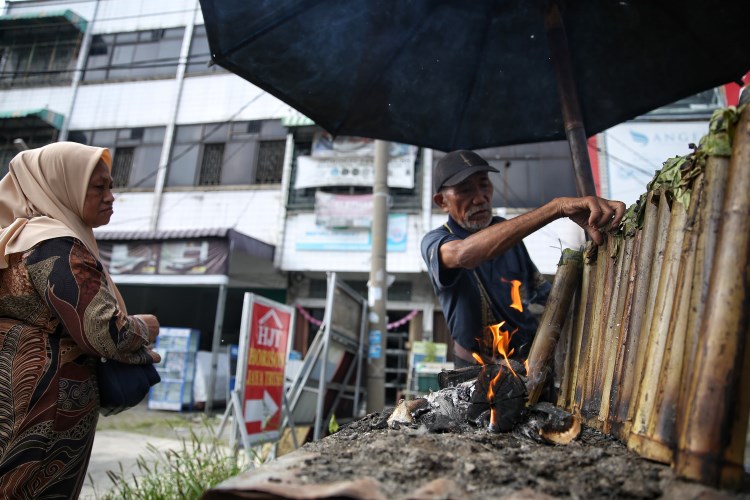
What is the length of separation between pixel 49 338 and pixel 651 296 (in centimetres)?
225

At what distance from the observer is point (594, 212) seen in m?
1.88

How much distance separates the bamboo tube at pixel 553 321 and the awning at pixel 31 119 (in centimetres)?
1594

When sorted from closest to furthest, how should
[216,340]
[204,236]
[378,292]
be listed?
[378,292]
[216,340]
[204,236]

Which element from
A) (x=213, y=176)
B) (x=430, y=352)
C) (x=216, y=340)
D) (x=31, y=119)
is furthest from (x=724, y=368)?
(x=31, y=119)

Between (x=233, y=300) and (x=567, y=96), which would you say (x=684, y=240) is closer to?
(x=567, y=96)

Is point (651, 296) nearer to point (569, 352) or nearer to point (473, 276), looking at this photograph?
point (569, 352)

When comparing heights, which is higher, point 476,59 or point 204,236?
point 476,59

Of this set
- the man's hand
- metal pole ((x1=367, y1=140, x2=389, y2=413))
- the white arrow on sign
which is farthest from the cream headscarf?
metal pole ((x1=367, y1=140, x2=389, y2=413))

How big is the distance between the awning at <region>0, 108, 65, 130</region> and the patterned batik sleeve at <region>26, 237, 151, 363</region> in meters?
14.8

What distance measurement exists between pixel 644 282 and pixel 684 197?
0.34m

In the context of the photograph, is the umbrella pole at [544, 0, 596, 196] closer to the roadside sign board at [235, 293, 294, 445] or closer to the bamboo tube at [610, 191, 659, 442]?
the bamboo tube at [610, 191, 659, 442]

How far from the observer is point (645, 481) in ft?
3.54

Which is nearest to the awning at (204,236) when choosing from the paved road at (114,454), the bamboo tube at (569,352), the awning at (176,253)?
the awning at (176,253)

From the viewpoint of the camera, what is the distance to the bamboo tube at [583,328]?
1972mm
